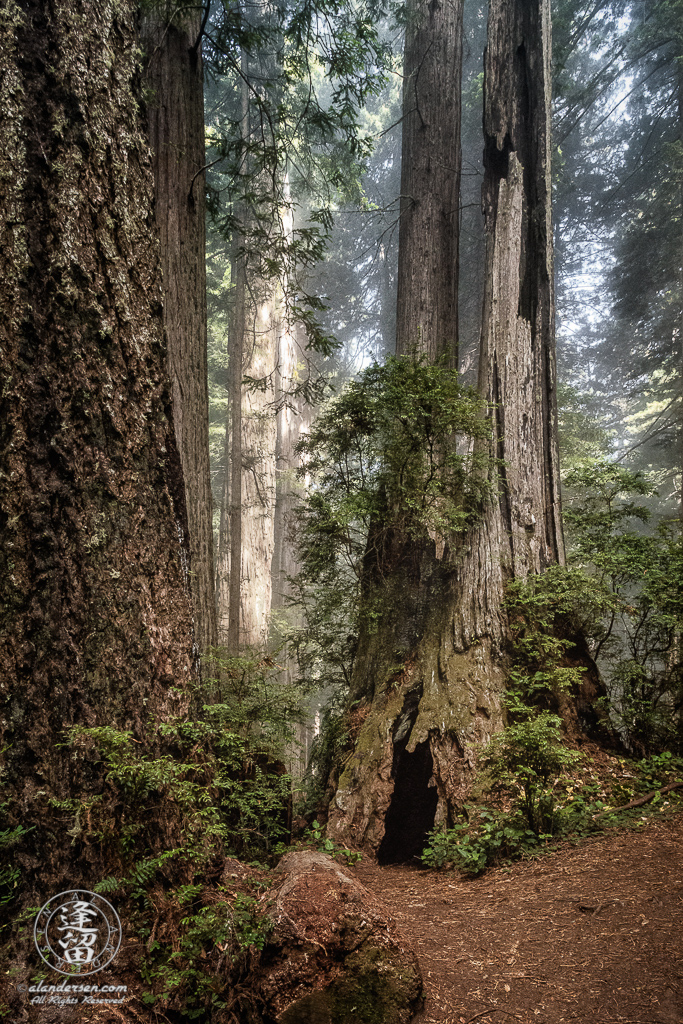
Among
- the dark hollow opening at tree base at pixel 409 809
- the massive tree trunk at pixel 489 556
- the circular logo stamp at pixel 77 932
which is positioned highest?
the massive tree trunk at pixel 489 556

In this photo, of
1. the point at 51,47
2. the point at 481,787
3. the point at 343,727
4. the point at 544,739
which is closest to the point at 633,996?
the point at 544,739

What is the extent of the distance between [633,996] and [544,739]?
1691 millimetres

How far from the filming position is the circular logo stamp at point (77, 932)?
211 centimetres

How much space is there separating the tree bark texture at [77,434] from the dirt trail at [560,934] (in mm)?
1675

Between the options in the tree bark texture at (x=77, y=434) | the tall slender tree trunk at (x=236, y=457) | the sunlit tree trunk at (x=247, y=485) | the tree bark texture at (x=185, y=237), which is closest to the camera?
the tree bark texture at (x=77, y=434)

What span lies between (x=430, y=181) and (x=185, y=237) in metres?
3.90

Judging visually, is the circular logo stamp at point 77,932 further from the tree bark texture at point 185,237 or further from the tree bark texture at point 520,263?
the tree bark texture at point 520,263

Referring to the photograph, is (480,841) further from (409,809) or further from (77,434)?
(77,434)

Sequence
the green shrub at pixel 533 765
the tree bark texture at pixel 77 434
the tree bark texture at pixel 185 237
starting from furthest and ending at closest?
the tree bark texture at pixel 185 237
the green shrub at pixel 533 765
the tree bark texture at pixel 77 434

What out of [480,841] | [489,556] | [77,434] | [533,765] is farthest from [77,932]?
[489,556]

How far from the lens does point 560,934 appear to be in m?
2.74

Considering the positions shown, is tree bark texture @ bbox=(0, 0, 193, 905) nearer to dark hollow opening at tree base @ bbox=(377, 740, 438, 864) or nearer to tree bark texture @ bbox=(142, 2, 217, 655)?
tree bark texture @ bbox=(142, 2, 217, 655)

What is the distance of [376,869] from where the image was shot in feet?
13.8

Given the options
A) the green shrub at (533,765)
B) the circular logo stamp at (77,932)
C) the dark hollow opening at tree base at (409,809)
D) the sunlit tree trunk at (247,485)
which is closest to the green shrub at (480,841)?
the green shrub at (533,765)
